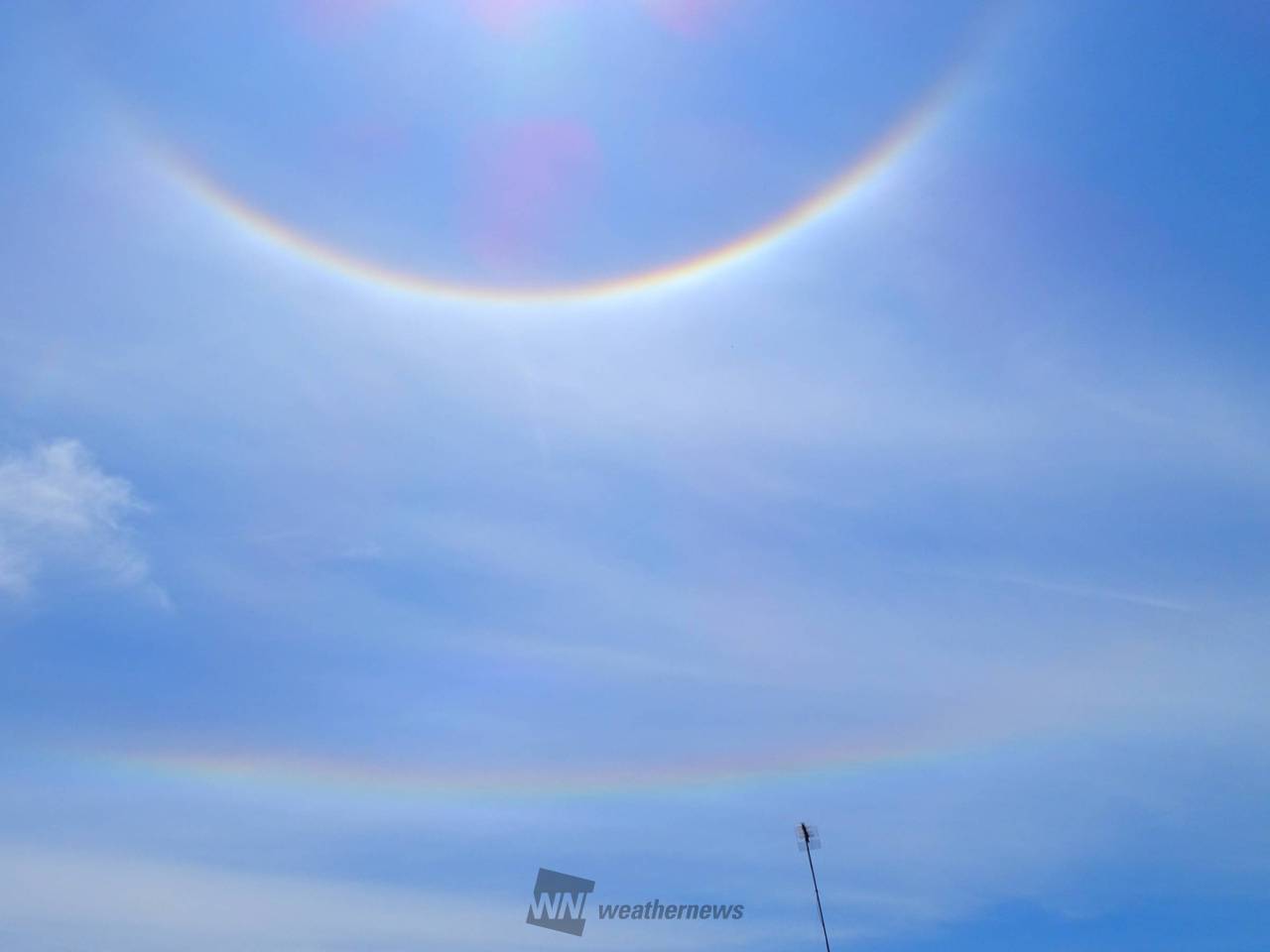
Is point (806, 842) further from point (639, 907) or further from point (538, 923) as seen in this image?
point (538, 923)

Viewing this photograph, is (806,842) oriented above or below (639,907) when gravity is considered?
above

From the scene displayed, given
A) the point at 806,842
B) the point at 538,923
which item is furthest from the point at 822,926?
the point at 538,923

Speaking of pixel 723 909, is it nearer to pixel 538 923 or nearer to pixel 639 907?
pixel 639 907

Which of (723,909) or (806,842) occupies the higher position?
(806,842)

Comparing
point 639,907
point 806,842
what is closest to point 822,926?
point 806,842

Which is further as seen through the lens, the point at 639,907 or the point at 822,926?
the point at 639,907

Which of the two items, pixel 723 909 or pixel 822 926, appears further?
pixel 723 909

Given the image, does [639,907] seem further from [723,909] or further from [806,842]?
[806,842]

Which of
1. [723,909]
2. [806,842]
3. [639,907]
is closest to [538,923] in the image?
[639,907]
